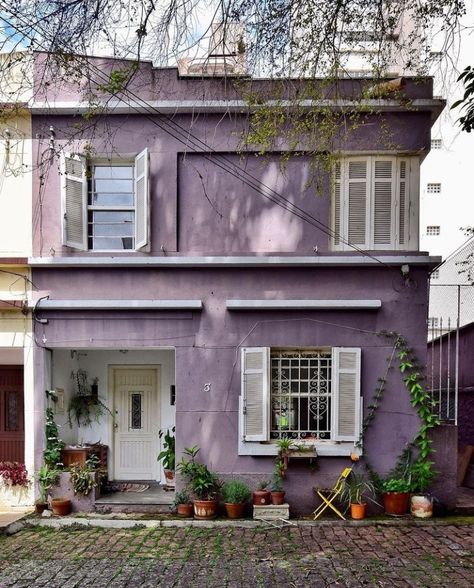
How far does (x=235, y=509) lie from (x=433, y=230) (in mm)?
18182

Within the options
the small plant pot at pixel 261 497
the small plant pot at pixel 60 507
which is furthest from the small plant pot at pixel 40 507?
the small plant pot at pixel 261 497

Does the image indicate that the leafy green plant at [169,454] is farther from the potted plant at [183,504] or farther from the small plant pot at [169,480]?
the potted plant at [183,504]

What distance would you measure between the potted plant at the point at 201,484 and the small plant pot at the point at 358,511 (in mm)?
1984

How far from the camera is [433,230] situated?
2317cm

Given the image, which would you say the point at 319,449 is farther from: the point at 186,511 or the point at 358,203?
the point at 358,203

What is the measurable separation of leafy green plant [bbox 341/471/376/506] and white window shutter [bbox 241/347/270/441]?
4.56 ft

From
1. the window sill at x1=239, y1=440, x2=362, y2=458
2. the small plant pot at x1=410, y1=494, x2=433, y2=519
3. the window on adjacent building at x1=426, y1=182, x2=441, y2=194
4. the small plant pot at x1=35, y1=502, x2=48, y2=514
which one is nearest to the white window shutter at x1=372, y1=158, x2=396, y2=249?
the window sill at x1=239, y1=440, x2=362, y2=458

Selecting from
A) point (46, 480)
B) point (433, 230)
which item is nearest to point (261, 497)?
point (46, 480)

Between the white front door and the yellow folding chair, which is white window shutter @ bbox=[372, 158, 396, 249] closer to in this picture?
the yellow folding chair

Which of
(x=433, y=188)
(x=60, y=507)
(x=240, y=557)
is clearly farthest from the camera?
(x=433, y=188)

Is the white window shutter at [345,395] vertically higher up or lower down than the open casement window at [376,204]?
lower down

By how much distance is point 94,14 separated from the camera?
5305 mm

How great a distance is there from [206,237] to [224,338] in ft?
5.27

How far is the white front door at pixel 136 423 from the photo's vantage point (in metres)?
10.1
